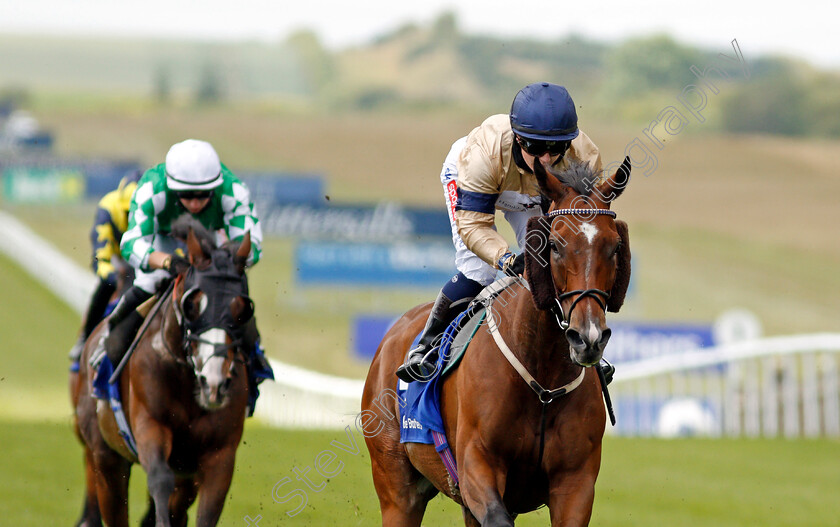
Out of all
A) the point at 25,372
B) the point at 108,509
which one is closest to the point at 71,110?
the point at 25,372

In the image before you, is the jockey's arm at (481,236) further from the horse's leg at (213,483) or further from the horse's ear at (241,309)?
the horse's leg at (213,483)

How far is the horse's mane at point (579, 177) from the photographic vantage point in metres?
3.65

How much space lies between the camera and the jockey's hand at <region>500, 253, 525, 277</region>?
12.6 feet

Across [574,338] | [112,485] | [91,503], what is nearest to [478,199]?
[574,338]

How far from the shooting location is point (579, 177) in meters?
3.67

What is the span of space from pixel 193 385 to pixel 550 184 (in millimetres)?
2424

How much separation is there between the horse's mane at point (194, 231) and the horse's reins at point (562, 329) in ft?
5.24

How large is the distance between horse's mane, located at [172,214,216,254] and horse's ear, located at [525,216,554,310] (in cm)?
202

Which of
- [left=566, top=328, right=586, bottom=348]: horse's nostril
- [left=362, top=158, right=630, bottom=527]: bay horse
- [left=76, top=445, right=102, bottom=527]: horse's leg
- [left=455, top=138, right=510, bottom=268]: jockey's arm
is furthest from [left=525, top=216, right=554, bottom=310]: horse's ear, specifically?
[left=76, top=445, right=102, bottom=527]: horse's leg

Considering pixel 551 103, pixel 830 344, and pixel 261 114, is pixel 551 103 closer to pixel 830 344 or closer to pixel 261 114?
pixel 830 344

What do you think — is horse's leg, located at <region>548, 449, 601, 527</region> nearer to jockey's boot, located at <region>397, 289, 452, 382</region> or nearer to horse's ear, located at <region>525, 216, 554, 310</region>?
horse's ear, located at <region>525, 216, 554, 310</region>

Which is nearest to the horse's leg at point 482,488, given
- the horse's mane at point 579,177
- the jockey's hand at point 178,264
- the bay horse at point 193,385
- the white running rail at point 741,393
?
the horse's mane at point 579,177

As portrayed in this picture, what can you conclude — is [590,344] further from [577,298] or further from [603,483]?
[603,483]

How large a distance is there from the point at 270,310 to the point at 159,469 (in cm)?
2259
